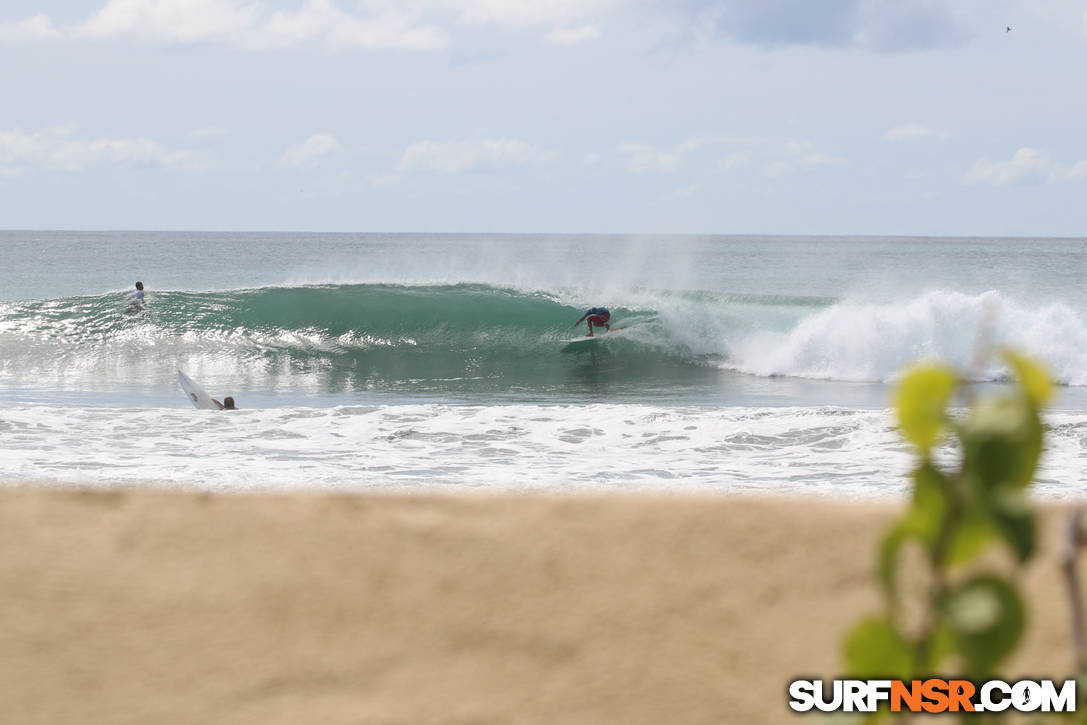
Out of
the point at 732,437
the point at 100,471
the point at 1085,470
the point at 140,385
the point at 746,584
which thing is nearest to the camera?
the point at 746,584

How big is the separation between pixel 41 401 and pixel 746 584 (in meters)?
12.4

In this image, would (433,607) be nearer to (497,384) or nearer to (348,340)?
(497,384)

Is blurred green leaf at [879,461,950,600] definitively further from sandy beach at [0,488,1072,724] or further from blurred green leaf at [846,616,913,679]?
sandy beach at [0,488,1072,724]

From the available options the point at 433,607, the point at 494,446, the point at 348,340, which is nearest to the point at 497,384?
the point at 348,340

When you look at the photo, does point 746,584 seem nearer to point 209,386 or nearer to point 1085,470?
point 1085,470

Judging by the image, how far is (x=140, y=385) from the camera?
1638 centimetres

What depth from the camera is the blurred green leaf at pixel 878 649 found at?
0.56 meters

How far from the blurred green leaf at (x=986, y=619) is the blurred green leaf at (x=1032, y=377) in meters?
0.09

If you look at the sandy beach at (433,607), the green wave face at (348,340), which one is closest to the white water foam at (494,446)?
the sandy beach at (433,607)

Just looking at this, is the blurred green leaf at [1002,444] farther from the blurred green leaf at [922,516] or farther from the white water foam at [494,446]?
the white water foam at [494,446]

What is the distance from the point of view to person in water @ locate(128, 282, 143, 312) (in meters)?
23.9

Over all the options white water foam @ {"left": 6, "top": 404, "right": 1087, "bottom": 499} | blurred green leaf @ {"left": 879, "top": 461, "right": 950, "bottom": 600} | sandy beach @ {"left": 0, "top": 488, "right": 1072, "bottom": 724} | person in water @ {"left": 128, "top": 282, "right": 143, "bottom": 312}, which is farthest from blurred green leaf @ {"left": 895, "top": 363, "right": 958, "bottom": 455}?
person in water @ {"left": 128, "top": 282, "right": 143, "bottom": 312}

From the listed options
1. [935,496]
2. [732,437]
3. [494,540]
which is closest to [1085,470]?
[732,437]

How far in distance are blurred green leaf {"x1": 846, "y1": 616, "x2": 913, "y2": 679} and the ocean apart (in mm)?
181
